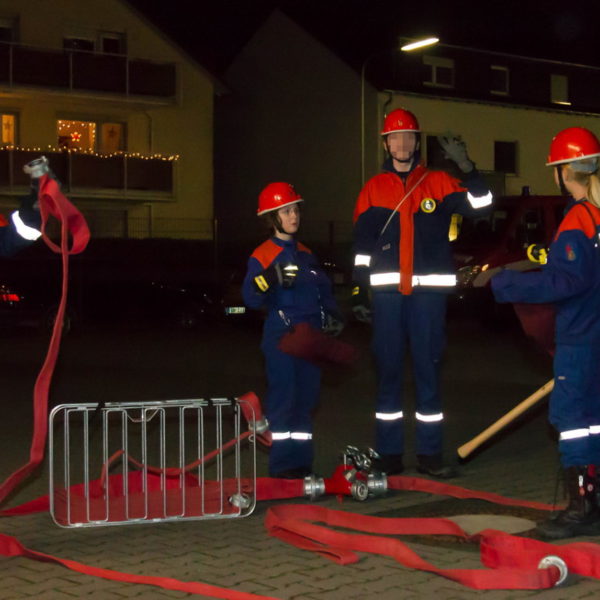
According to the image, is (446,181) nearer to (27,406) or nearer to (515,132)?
(27,406)

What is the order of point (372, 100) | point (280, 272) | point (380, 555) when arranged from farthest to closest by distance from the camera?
1. point (372, 100)
2. point (280, 272)
3. point (380, 555)

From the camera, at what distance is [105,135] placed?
37.5 meters

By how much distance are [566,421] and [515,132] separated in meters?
38.0

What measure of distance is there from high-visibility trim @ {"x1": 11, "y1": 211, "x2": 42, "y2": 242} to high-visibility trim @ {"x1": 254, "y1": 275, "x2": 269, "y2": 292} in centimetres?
154

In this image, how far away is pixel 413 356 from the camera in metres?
8.10

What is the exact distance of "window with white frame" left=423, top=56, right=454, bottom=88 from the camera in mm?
42281

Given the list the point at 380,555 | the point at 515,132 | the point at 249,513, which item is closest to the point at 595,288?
the point at 380,555

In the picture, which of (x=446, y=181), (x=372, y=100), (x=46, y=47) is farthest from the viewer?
(x=372, y=100)

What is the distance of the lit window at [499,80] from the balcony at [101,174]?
1360cm

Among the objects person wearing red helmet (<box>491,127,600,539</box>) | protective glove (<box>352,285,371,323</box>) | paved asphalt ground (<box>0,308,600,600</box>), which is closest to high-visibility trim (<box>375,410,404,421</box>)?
paved asphalt ground (<box>0,308,600,600</box>)

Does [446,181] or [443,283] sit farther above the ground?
[446,181]

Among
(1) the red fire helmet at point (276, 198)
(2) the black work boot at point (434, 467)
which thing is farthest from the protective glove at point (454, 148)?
(2) the black work boot at point (434, 467)

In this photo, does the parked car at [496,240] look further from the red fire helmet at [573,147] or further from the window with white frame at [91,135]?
the window with white frame at [91,135]

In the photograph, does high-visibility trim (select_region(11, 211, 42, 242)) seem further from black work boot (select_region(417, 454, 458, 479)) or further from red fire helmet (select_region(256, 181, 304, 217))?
black work boot (select_region(417, 454, 458, 479))
